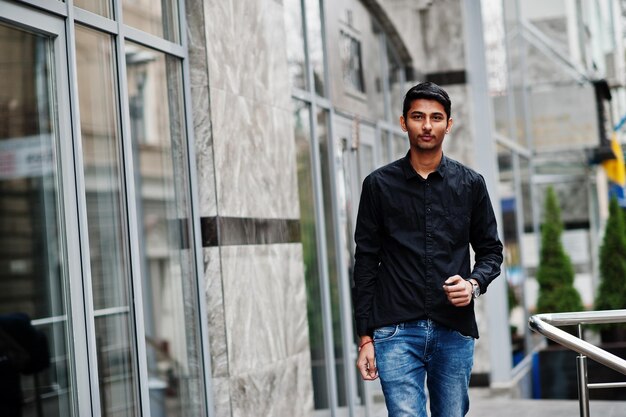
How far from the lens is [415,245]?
153 inches

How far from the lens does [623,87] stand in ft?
65.6

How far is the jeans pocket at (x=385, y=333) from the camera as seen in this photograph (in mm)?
3857

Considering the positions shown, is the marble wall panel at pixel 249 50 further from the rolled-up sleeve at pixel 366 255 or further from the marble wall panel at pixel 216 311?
the rolled-up sleeve at pixel 366 255

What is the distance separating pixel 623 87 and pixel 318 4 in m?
13.1

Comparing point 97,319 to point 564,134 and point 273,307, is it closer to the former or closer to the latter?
point 273,307

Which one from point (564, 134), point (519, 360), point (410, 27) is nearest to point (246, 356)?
point (410, 27)

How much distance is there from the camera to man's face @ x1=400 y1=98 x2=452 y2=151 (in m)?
3.81

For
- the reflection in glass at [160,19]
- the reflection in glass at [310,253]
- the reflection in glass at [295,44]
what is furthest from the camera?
the reflection in glass at [310,253]

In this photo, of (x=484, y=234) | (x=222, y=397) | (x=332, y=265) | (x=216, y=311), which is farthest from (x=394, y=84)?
(x=484, y=234)

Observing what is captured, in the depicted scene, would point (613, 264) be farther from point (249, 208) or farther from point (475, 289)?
point (475, 289)

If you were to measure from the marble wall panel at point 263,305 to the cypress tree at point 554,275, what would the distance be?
9.35m

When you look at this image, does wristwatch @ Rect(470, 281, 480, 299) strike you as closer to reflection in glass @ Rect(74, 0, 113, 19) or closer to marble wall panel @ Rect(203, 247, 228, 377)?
marble wall panel @ Rect(203, 247, 228, 377)

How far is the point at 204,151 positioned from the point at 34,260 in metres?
4.44

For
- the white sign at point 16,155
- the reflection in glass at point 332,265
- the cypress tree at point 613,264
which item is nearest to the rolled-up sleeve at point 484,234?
the reflection in glass at point 332,265
